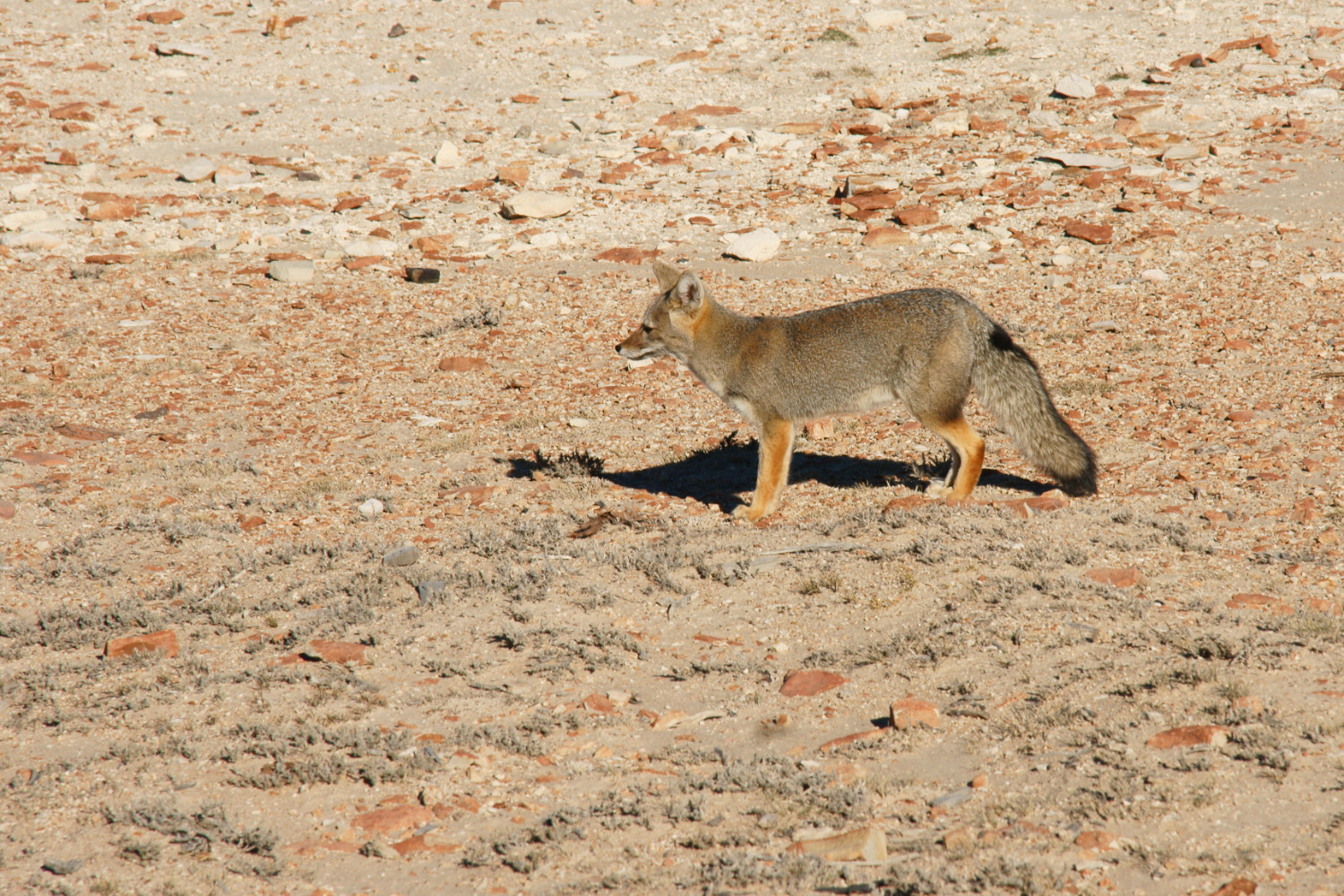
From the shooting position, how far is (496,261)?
15.7 m

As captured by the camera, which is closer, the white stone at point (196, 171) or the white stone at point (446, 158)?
the white stone at point (196, 171)

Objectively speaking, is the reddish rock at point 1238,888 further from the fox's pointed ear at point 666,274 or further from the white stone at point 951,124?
the white stone at point 951,124

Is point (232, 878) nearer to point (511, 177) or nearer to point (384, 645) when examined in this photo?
point (384, 645)

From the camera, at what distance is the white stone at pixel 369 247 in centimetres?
1588

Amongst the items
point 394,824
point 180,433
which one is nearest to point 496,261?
point 180,433

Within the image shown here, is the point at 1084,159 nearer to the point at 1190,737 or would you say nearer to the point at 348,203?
the point at 348,203

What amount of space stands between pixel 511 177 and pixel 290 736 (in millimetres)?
13494

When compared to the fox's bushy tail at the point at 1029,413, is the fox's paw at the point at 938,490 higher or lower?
lower

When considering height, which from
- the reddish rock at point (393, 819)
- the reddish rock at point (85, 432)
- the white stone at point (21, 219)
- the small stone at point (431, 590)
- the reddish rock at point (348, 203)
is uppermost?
the reddish rock at point (393, 819)

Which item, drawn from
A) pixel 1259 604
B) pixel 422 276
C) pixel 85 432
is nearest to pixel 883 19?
pixel 422 276

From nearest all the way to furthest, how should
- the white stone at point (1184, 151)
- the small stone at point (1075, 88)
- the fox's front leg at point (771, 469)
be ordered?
1. the fox's front leg at point (771, 469)
2. the white stone at point (1184, 151)
3. the small stone at point (1075, 88)

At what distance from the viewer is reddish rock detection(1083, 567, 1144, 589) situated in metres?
6.69

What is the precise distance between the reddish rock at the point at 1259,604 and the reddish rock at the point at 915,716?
6.47 feet

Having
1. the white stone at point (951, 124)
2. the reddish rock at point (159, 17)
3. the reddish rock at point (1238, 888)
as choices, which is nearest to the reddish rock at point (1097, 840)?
the reddish rock at point (1238, 888)
